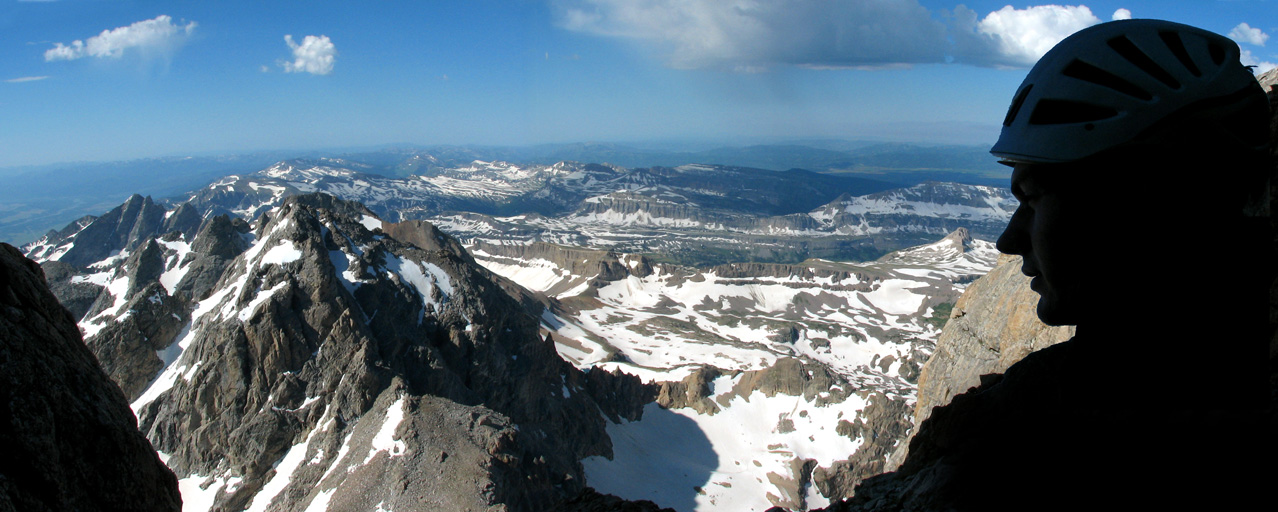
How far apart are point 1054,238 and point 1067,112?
786 mm

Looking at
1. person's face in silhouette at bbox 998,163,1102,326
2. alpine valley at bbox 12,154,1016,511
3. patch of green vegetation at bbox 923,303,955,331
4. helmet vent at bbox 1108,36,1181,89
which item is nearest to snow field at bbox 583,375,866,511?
alpine valley at bbox 12,154,1016,511

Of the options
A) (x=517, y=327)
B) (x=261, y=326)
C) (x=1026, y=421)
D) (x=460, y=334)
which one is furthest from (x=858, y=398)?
(x=1026, y=421)

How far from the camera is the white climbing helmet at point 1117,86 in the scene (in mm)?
Result: 3297

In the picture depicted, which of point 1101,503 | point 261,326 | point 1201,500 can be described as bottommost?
point 261,326

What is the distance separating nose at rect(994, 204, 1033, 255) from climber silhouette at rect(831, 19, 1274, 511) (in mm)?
28

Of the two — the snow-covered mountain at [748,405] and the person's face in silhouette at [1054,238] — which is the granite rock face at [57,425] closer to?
the person's face in silhouette at [1054,238]

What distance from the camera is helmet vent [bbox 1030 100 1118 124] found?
11.5 feet

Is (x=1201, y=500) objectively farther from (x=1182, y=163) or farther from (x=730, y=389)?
(x=730, y=389)

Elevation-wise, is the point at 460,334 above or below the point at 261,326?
below

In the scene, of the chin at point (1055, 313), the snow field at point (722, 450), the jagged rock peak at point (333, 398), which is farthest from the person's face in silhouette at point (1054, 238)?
the snow field at point (722, 450)

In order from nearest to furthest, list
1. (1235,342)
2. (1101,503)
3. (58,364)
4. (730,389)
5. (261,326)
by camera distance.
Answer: (1101,503), (1235,342), (58,364), (261,326), (730,389)

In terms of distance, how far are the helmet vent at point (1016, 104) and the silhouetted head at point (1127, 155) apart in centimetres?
5

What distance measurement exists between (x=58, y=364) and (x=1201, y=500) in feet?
29.9

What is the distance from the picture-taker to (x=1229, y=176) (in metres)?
3.21
